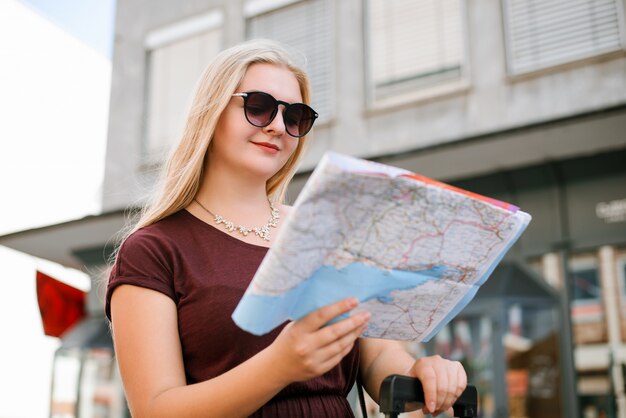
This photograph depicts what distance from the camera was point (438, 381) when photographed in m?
1.37

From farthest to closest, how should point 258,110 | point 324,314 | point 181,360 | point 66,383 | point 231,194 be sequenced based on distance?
point 66,383 → point 231,194 → point 258,110 → point 181,360 → point 324,314

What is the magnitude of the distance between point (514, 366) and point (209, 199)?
20.3 feet

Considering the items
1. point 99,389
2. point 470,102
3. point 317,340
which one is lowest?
point 99,389

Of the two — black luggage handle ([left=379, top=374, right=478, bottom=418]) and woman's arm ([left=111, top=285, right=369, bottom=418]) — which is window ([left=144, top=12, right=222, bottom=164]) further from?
black luggage handle ([left=379, top=374, right=478, bottom=418])

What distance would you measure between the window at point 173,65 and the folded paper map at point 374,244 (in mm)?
9231

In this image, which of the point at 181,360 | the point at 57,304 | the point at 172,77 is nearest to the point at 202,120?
the point at 181,360

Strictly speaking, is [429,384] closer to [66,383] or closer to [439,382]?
[439,382]

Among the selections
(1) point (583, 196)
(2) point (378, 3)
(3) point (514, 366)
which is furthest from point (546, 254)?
(2) point (378, 3)

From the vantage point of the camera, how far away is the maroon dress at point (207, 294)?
56.7 inches

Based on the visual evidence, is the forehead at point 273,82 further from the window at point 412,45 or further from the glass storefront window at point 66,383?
the glass storefront window at point 66,383

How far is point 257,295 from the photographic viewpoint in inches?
42.4

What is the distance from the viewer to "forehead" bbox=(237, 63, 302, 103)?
64.6 inches

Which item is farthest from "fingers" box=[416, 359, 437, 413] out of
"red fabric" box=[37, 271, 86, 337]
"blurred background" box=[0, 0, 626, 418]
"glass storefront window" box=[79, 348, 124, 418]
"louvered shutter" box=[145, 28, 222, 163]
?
"glass storefront window" box=[79, 348, 124, 418]

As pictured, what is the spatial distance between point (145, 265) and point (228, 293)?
185 mm
